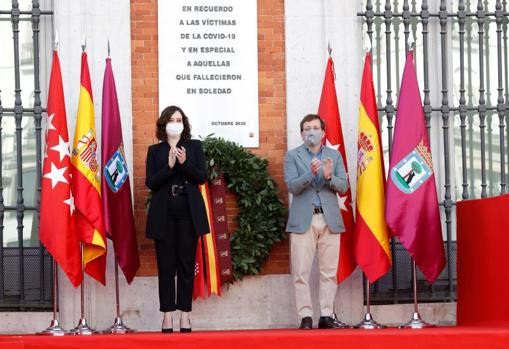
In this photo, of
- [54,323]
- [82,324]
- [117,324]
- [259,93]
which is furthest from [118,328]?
[259,93]

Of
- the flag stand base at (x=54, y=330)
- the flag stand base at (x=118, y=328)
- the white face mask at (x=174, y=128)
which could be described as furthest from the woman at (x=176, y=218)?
the flag stand base at (x=54, y=330)

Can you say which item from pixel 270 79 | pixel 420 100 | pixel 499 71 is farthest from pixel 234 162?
pixel 499 71

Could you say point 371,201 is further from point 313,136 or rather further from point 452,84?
point 452,84

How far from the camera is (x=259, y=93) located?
10438 millimetres

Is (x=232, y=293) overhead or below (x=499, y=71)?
below

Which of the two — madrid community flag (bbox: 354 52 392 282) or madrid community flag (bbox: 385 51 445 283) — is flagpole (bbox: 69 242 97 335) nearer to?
madrid community flag (bbox: 354 52 392 282)

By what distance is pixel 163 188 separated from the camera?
9.36 m

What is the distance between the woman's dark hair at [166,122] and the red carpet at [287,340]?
1.55m

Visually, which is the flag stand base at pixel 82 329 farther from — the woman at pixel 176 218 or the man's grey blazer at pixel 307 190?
the man's grey blazer at pixel 307 190

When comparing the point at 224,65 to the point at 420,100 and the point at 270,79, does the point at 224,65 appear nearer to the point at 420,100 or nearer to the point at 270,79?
the point at 270,79

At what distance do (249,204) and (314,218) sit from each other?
2.12 ft

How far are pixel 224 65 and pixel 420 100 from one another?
5.12 feet

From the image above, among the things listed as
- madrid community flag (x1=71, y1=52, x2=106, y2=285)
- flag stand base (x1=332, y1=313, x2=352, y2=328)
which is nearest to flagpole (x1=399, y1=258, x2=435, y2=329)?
flag stand base (x1=332, y1=313, x2=352, y2=328)

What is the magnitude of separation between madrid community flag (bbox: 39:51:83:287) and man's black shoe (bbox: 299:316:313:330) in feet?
5.37
